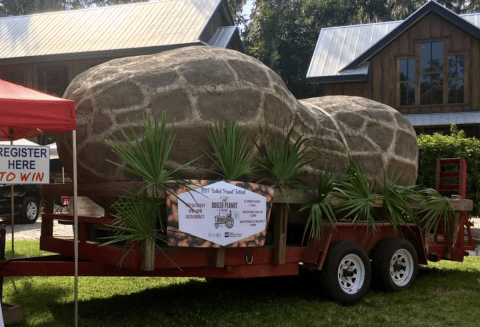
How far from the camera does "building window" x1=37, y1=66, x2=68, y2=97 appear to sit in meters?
25.1

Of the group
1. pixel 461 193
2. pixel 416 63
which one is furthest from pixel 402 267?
pixel 416 63

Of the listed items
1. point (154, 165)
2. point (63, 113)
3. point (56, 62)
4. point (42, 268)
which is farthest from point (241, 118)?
point (56, 62)

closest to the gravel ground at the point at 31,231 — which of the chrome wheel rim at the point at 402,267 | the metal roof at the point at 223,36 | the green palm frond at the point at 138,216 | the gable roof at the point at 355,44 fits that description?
the chrome wheel rim at the point at 402,267

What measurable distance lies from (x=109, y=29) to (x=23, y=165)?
64.9ft

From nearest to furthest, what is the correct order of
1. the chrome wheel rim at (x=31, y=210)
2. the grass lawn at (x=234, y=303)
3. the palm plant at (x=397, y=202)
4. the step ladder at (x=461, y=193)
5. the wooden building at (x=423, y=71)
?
the grass lawn at (x=234, y=303) → the palm plant at (x=397, y=202) → the step ladder at (x=461, y=193) → the chrome wheel rim at (x=31, y=210) → the wooden building at (x=423, y=71)

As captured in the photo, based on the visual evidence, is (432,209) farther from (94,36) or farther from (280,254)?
(94,36)

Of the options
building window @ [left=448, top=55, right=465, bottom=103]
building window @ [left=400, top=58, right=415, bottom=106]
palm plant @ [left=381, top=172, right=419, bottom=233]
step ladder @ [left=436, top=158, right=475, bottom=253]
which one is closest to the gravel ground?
step ladder @ [left=436, top=158, right=475, bottom=253]

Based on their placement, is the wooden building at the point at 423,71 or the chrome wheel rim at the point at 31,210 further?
the wooden building at the point at 423,71

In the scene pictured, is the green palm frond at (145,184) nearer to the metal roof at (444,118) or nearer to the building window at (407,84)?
the metal roof at (444,118)

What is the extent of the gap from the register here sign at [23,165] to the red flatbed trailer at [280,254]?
49 cm

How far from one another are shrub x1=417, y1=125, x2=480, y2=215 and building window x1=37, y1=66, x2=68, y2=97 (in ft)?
53.6

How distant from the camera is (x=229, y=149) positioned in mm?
5664

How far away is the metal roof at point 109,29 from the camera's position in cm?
2262

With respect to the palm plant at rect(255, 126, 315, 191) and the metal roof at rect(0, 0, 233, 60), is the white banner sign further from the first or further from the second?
the metal roof at rect(0, 0, 233, 60)
